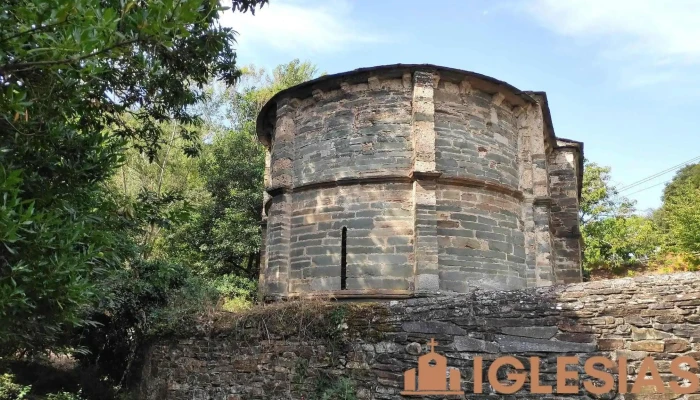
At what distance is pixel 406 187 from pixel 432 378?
5.38 metres

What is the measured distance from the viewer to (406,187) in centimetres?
1054

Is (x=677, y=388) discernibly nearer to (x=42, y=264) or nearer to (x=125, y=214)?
(x=42, y=264)

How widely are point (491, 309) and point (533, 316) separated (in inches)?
17.7

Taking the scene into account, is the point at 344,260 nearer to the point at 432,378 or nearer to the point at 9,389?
the point at 432,378

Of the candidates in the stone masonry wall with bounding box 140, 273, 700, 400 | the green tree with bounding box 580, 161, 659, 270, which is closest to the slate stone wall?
the stone masonry wall with bounding box 140, 273, 700, 400

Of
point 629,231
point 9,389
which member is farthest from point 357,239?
point 629,231

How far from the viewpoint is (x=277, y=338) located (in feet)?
22.9

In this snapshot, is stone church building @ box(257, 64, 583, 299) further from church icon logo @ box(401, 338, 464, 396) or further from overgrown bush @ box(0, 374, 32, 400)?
overgrown bush @ box(0, 374, 32, 400)

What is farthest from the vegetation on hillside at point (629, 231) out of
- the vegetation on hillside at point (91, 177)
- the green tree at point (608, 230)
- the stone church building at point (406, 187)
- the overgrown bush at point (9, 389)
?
the overgrown bush at point (9, 389)

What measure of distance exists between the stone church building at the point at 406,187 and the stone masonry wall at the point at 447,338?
9.67 ft

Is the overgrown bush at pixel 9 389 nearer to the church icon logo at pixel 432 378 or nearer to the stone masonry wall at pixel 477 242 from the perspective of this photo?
the church icon logo at pixel 432 378

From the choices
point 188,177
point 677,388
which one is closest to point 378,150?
point 677,388

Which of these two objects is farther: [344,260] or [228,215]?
[228,215]

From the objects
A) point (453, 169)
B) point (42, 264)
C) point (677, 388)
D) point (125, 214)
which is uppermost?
point (453, 169)
